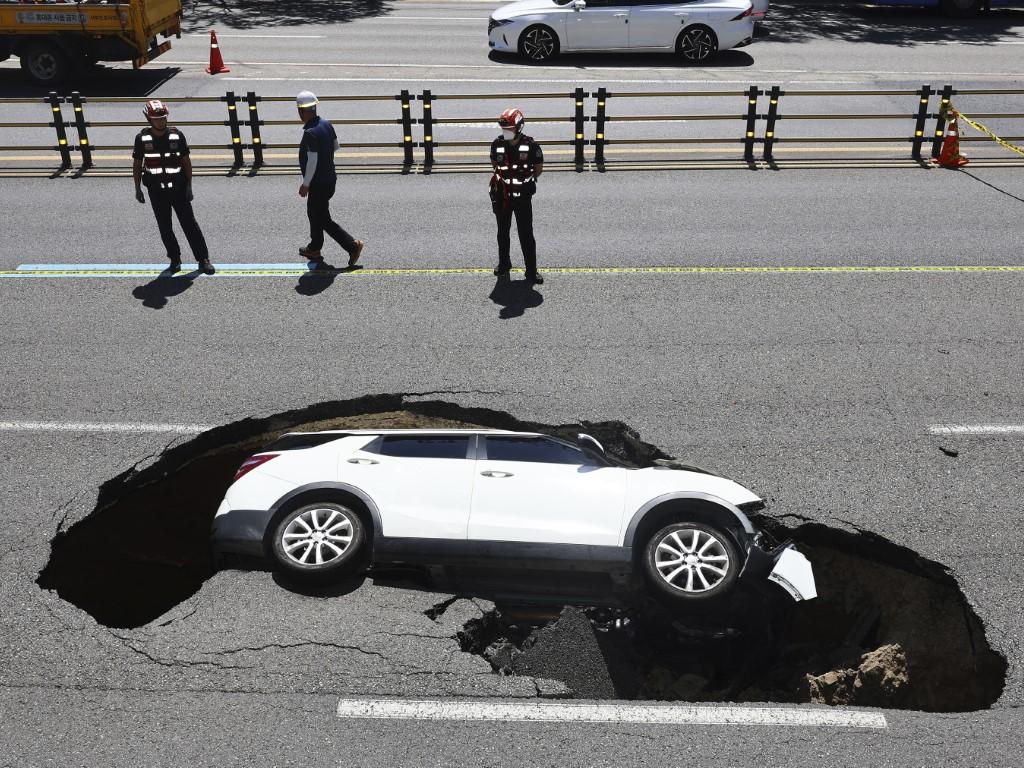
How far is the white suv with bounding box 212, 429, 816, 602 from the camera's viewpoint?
20.2 ft

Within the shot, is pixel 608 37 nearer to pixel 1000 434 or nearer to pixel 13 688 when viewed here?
pixel 1000 434

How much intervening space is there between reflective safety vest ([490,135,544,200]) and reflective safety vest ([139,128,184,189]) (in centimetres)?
361

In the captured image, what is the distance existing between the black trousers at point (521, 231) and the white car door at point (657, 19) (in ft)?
43.6

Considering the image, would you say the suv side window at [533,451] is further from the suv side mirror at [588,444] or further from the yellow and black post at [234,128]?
the yellow and black post at [234,128]

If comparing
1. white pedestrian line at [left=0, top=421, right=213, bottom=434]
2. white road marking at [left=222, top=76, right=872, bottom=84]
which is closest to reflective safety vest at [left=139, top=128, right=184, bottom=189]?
white pedestrian line at [left=0, top=421, right=213, bottom=434]

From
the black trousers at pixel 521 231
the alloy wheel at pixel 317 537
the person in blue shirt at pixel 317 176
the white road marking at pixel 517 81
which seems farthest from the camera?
the white road marking at pixel 517 81

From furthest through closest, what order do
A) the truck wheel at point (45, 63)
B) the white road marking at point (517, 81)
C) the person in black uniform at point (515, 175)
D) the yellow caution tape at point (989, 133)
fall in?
the white road marking at point (517, 81), the truck wheel at point (45, 63), the yellow caution tape at point (989, 133), the person in black uniform at point (515, 175)

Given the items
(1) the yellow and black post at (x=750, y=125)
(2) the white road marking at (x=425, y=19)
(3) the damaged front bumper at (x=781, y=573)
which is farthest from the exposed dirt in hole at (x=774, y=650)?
(2) the white road marking at (x=425, y=19)

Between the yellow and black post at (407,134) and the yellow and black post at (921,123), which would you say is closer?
the yellow and black post at (921,123)

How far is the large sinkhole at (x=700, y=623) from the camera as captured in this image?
229 inches

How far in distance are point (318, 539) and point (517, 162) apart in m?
5.72

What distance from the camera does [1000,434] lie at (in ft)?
26.6

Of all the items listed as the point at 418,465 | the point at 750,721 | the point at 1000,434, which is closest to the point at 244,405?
the point at 418,465

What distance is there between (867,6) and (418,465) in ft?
96.5
